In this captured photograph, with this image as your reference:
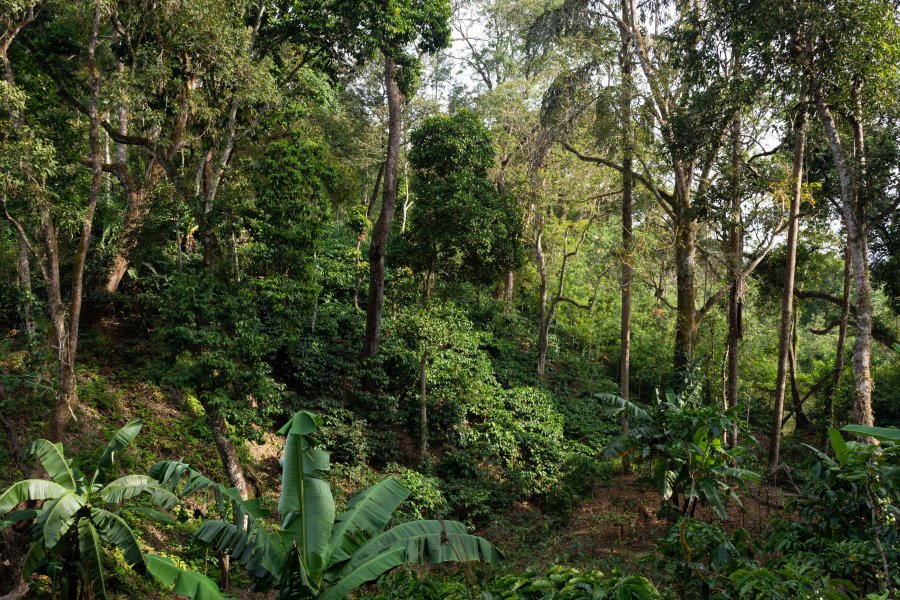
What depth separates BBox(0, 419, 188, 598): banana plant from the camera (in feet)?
21.2

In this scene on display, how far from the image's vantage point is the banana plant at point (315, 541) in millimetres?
5367

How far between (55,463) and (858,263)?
12.4 metres

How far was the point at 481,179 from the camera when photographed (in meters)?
17.2

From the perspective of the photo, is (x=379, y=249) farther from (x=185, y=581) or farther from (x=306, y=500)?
(x=185, y=581)

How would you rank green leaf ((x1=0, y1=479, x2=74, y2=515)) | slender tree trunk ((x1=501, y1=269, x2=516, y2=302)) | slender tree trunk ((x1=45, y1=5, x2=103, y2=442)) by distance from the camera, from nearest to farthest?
green leaf ((x1=0, y1=479, x2=74, y2=515)) < slender tree trunk ((x1=45, y1=5, x2=103, y2=442)) < slender tree trunk ((x1=501, y1=269, x2=516, y2=302))

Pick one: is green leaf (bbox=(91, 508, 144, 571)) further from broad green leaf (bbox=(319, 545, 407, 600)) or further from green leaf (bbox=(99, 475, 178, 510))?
broad green leaf (bbox=(319, 545, 407, 600))

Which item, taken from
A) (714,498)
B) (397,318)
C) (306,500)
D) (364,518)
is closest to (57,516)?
(306,500)

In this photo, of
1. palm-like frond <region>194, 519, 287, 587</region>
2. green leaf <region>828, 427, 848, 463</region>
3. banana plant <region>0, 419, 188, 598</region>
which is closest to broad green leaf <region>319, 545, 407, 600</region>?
palm-like frond <region>194, 519, 287, 587</region>

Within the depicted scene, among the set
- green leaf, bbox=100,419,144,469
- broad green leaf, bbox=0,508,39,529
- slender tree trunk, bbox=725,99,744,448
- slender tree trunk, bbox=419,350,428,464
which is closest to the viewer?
broad green leaf, bbox=0,508,39,529

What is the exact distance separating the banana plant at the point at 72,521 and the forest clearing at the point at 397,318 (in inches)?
1.3

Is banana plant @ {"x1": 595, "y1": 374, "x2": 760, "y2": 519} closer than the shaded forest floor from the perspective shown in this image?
Yes

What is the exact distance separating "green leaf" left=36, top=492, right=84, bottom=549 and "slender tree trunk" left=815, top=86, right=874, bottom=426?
11547 mm

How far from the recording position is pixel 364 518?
5883 millimetres

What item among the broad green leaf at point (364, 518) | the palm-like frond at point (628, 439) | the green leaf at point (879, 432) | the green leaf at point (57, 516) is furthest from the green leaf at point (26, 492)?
the green leaf at point (879, 432)
